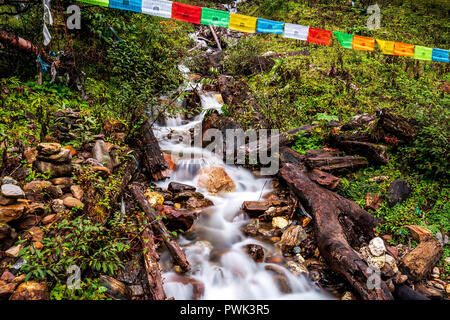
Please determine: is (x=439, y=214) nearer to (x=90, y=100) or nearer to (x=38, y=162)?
(x=38, y=162)

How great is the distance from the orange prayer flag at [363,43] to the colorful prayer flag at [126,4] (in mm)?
6689

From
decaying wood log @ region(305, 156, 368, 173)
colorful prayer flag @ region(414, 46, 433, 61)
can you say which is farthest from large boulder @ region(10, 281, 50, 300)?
colorful prayer flag @ region(414, 46, 433, 61)

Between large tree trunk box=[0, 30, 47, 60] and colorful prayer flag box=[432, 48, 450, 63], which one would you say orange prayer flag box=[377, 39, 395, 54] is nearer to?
Result: colorful prayer flag box=[432, 48, 450, 63]

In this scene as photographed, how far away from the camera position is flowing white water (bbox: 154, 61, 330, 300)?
3.79 meters

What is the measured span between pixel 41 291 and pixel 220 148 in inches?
210

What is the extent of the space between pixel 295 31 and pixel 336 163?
4.62m

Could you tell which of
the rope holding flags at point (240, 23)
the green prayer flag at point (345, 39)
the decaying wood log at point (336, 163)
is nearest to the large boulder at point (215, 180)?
the decaying wood log at point (336, 163)

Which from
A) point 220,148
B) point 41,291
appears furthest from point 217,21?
point 41,291

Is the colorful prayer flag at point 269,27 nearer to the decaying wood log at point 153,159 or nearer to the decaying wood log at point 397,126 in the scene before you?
the decaying wood log at point 397,126

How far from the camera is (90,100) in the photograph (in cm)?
596

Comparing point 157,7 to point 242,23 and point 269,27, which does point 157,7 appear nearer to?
point 242,23

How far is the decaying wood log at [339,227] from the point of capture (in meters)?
3.33

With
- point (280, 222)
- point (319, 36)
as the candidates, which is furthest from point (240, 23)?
point (280, 222)

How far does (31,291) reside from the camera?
7.51ft
